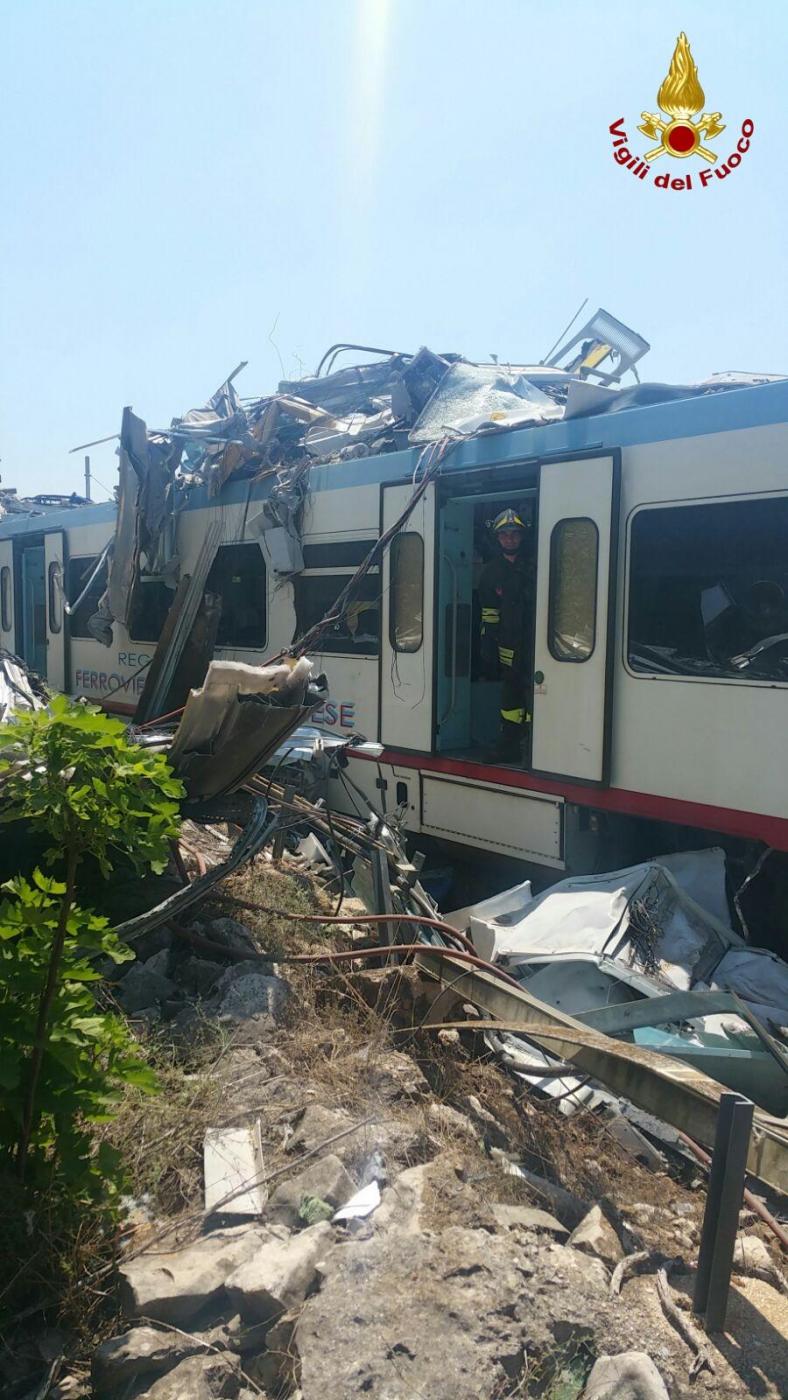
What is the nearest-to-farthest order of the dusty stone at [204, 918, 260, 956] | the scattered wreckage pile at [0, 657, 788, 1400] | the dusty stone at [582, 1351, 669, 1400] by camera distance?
the dusty stone at [582, 1351, 669, 1400], the scattered wreckage pile at [0, 657, 788, 1400], the dusty stone at [204, 918, 260, 956]

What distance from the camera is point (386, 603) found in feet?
21.4

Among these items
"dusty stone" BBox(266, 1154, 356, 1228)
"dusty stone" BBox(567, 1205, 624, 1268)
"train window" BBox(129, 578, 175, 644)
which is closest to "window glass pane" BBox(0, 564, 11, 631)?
"train window" BBox(129, 578, 175, 644)

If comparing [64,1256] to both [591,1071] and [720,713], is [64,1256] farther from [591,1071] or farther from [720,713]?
[720,713]

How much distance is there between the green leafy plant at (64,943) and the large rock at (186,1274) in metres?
0.26

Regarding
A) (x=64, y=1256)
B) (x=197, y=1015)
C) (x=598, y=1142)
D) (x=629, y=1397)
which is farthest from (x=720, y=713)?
(x=64, y=1256)

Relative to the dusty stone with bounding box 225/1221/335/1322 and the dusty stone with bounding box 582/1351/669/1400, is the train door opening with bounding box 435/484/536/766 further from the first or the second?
the dusty stone with bounding box 582/1351/669/1400

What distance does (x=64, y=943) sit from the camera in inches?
95.0

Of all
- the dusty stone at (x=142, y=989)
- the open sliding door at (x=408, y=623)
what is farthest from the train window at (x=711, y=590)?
the dusty stone at (x=142, y=989)

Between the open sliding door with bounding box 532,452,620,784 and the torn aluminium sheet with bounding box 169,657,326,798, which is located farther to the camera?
the open sliding door with bounding box 532,452,620,784

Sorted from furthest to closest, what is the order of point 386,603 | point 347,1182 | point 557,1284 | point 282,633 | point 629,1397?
point 282,633 → point 386,603 → point 347,1182 → point 557,1284 → point 629,1397

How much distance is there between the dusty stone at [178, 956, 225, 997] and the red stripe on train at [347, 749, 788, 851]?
5.17 feet

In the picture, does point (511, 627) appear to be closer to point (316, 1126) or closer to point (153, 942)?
point (153, 942)

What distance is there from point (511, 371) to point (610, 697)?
3.28 m

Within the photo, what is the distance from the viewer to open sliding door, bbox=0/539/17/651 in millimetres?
11875
